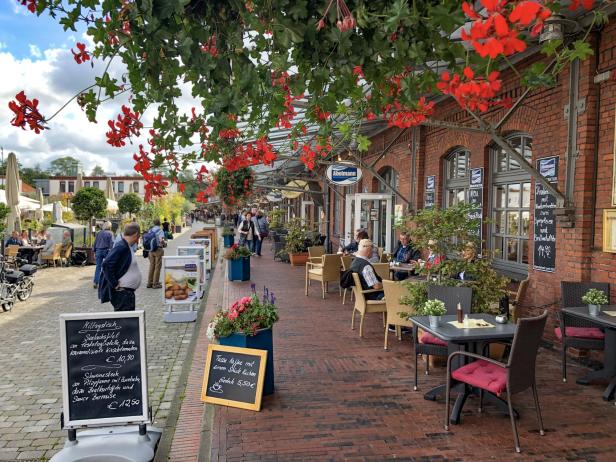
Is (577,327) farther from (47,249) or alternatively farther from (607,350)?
(47,249)

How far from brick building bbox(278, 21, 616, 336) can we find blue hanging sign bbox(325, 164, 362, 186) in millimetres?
2607

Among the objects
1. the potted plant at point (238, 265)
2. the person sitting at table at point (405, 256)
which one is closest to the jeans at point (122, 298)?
the person sitting at table at point (405, 256)

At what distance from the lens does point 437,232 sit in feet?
19.4

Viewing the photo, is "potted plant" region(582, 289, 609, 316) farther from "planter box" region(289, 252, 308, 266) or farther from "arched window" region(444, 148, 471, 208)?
"planter box" region(289, 252, 308, 266)

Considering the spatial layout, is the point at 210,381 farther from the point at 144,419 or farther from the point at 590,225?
the point at 590,225

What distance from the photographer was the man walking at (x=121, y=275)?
6.20 meters

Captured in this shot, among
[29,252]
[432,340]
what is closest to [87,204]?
[29,252]

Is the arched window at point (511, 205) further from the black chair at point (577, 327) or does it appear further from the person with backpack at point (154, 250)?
the person with backpack at point (154, 250)

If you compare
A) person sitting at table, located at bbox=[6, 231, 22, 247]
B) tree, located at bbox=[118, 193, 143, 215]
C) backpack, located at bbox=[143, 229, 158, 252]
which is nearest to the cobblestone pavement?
backpack, located at bbox=[143, 229, 158, 252]

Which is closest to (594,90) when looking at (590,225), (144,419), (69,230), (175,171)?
(590,225)

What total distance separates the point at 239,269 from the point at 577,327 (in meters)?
8.48

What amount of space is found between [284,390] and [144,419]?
1477 millimetres

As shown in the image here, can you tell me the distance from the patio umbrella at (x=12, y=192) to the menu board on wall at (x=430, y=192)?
14210mm

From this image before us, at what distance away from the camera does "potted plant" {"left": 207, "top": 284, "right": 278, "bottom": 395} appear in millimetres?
4621
